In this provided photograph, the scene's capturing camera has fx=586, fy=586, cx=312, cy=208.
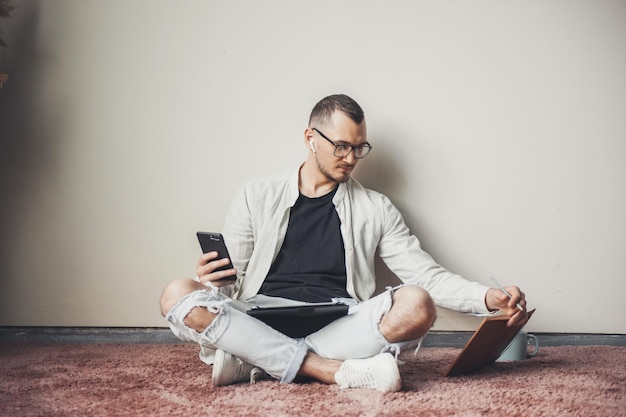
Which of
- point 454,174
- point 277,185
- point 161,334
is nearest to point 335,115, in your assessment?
point 277,185

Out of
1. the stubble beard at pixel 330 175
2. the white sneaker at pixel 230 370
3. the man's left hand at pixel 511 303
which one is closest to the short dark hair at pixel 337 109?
the stubble beard at pixel 330 175

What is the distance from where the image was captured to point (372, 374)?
1.61m

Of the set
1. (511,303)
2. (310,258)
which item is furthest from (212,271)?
(511,303)

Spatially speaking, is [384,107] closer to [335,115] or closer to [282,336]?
[335,115]

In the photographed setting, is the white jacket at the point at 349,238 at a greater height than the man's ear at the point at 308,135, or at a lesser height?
lesser

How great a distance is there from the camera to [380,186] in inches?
92.4

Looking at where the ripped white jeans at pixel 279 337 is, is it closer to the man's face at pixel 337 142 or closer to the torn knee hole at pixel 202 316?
the torn knee hole at pixel 202 316

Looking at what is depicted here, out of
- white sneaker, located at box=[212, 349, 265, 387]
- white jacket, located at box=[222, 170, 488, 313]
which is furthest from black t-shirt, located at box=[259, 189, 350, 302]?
white sneaker, located at box=[212, 349, 265, 387]

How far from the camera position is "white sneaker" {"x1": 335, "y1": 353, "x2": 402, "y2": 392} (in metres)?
1.58

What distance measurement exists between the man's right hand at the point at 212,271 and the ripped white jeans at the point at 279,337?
33 mm

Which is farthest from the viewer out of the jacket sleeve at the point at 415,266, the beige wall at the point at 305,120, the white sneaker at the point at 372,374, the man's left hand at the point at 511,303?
the beige wall at the point at 305,120

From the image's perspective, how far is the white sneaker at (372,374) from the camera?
5.20 ft

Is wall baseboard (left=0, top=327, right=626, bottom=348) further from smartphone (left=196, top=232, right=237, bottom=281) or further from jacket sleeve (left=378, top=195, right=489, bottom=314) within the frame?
smartphone (left=196, top=232, right=237, bottom=281)

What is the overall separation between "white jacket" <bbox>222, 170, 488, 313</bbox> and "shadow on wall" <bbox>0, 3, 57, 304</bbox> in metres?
0.87
